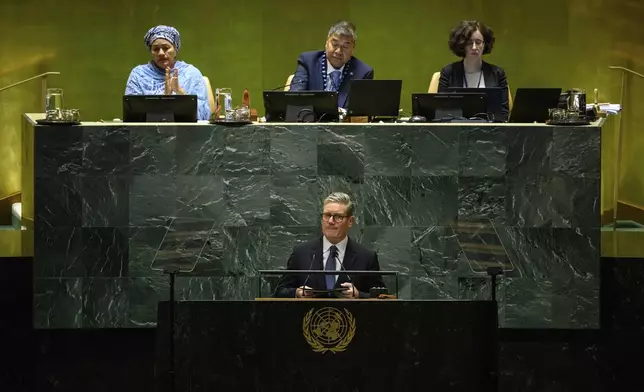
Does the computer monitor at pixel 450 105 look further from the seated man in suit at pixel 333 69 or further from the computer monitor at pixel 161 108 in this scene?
the computer monitor at pixel 161 108

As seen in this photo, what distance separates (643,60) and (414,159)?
387 cm

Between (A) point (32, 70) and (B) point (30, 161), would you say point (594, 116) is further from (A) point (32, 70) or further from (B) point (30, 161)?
(A) point (32, 70)

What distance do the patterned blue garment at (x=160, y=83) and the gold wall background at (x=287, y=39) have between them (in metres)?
2.16

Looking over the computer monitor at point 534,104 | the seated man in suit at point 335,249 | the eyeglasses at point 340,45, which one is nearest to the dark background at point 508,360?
the seated man in suit at point 335,249

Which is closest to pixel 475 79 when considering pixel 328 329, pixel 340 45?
pixel 340 45

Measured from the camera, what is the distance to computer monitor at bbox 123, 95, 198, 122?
6.47 meters

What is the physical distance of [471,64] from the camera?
7.33m

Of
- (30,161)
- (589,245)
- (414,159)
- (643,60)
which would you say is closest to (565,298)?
(589,245)

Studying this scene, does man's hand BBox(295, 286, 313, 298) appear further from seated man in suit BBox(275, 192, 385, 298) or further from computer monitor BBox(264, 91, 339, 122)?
computer monitor BBox(264, 91, 339, 122)

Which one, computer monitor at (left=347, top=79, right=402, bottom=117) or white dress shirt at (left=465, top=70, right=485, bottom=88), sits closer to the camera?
computer monitor at (left=347, top=79, right=402, bottom=117)

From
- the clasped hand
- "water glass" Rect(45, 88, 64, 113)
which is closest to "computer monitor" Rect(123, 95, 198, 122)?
"water glass" Rect(45, 88, 64, 113)

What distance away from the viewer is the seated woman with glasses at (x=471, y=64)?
23.9 feet

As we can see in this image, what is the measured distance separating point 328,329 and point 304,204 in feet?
5.40

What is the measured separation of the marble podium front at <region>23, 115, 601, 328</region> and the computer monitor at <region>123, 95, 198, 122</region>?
0.20 meters
